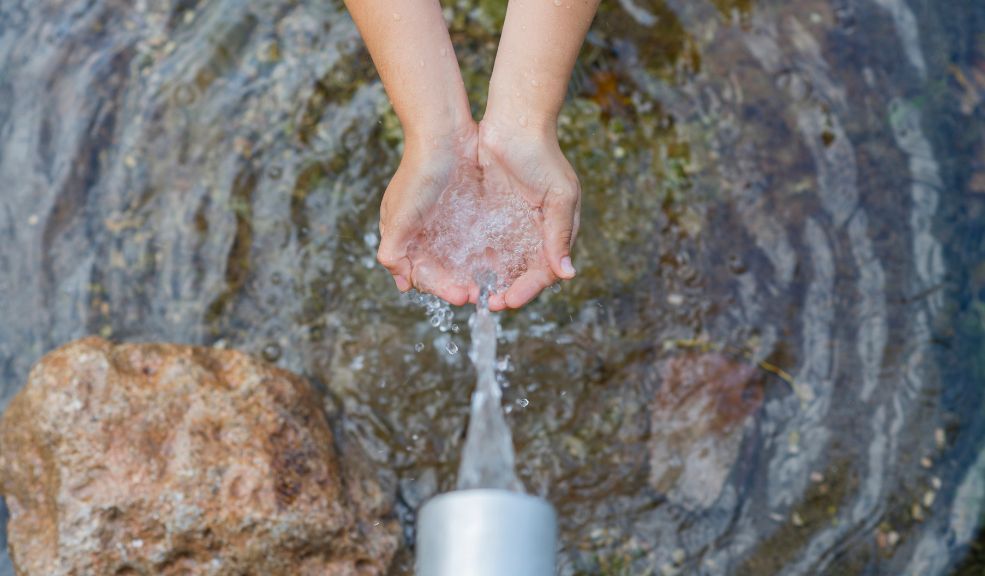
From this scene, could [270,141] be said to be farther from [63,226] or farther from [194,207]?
[63,226]

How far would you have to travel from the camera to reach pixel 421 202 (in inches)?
96.0

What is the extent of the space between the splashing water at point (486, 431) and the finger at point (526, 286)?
17.6 inches

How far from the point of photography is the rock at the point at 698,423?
3029 millimetres

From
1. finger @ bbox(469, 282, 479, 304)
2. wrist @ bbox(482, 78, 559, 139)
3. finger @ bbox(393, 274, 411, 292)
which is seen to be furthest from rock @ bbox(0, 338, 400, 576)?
wrist @ bbox(482, 78, 559, 139)

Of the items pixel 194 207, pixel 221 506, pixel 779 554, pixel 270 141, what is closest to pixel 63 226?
pixel 194 207

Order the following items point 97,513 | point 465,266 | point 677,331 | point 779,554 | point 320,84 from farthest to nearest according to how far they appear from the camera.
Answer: point 320,84, point 677,331, point 779,554, point 465,266, point 97,513

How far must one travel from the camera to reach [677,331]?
316 cm

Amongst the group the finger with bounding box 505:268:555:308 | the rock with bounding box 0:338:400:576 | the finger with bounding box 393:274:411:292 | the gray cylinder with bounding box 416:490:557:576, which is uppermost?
the gray cylinder with bounding box 416:490:557:576

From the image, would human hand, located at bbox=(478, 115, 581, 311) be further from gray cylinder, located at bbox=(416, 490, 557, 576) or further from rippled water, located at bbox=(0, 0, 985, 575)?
gray cylinder, located at bbox=(416, 490, 557, 576)

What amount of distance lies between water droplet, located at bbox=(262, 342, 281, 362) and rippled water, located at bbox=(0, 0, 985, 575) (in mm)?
20

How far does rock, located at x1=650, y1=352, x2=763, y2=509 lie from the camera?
303 centimetres

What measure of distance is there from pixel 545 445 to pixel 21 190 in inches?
91.2

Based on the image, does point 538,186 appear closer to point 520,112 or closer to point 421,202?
point 520,112

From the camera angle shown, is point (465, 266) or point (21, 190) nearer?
point (465, 266)
